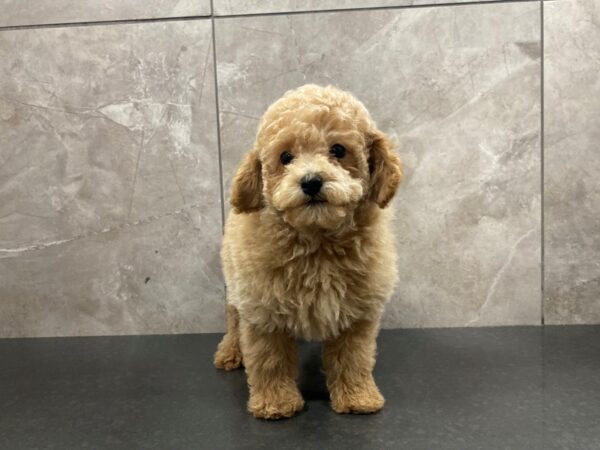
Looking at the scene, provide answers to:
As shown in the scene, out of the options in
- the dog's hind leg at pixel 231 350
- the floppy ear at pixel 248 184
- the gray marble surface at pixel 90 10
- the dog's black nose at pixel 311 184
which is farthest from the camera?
the gray marble surface at pixel 90 10

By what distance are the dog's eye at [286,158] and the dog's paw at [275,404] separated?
555mm

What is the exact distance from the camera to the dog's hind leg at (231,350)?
1585 mm

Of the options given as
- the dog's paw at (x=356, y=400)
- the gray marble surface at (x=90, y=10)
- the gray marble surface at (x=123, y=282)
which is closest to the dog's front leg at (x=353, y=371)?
the dog's paw at (x=356, y=400)

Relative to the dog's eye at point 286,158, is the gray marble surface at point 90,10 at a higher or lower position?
higher

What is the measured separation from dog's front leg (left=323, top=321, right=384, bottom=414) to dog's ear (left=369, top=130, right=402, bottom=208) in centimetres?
33

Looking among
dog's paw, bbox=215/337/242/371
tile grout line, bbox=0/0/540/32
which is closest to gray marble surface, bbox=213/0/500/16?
tile grout line, bbox=0/0/540/32

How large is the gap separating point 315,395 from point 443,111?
3.20 ft

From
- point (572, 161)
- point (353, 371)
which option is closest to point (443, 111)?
point (572, 161)

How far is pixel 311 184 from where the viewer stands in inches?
43.1

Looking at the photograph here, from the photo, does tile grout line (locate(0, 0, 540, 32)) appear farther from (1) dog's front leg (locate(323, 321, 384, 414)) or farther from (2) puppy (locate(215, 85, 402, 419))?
(1) dog's front leg (locate(323, 321, 384, 414))

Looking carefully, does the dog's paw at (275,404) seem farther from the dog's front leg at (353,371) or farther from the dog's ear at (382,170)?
the dog's ear at (382,170)

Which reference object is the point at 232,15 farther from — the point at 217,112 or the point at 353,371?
the point at 353,371

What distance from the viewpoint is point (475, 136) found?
67.2 inches

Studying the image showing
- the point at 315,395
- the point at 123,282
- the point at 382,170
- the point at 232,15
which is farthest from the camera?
the point at 123,282
